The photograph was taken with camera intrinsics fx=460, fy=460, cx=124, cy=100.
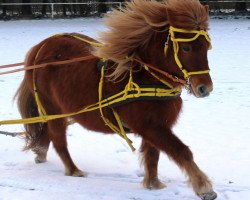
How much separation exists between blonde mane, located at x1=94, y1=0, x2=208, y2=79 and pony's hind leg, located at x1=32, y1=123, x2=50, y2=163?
1.54 metres

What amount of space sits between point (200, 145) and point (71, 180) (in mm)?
1899

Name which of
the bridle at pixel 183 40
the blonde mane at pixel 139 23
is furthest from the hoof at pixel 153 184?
the bridle at pixel 183 40

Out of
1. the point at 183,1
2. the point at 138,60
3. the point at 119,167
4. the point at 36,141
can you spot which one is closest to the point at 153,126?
the point at 138,60

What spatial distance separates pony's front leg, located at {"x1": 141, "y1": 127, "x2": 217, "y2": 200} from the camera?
3512 mm

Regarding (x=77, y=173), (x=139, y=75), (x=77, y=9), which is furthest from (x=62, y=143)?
(x=77, y=9)

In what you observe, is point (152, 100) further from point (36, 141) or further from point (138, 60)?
point (36, 141)

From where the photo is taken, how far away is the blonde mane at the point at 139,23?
3.52 m

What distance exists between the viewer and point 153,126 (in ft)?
12.4

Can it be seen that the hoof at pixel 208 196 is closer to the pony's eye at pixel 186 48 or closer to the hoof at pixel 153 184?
the hoof at pixel 153 184

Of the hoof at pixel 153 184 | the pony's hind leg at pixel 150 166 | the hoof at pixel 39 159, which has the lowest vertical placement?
the hoof at pixel 39 159

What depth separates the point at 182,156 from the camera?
3.65m

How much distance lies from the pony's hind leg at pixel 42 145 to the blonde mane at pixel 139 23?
154 centimetres

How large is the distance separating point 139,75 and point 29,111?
189 cm

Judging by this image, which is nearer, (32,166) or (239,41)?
(32,166)
